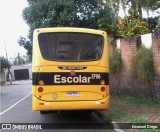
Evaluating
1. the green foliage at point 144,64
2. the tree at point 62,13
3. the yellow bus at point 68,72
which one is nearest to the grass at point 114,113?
the yellow bus at point 68,72

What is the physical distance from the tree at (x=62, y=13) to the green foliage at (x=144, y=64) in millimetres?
9385

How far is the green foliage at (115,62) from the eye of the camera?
18.4 metres

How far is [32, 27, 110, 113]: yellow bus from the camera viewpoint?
456 inches

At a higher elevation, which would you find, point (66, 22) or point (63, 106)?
point (66, 22)

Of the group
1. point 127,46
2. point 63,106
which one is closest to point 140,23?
point 127,46

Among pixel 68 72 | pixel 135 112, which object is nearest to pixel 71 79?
pixel 68 72

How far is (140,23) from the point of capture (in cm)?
1838

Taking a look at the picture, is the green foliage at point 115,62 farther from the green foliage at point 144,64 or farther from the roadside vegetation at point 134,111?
the roadside vegetation at point 134,111

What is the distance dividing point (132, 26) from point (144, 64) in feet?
14.6

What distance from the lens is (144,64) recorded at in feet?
47.9

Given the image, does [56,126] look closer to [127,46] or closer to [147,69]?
[147,69]

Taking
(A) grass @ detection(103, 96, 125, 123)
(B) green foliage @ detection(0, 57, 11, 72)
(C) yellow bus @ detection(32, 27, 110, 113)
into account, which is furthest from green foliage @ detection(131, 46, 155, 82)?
(B) green foliage @ detection(0, 57, 11, 72)

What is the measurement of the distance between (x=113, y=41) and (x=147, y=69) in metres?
6.16

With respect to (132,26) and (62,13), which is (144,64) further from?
(62,13)
